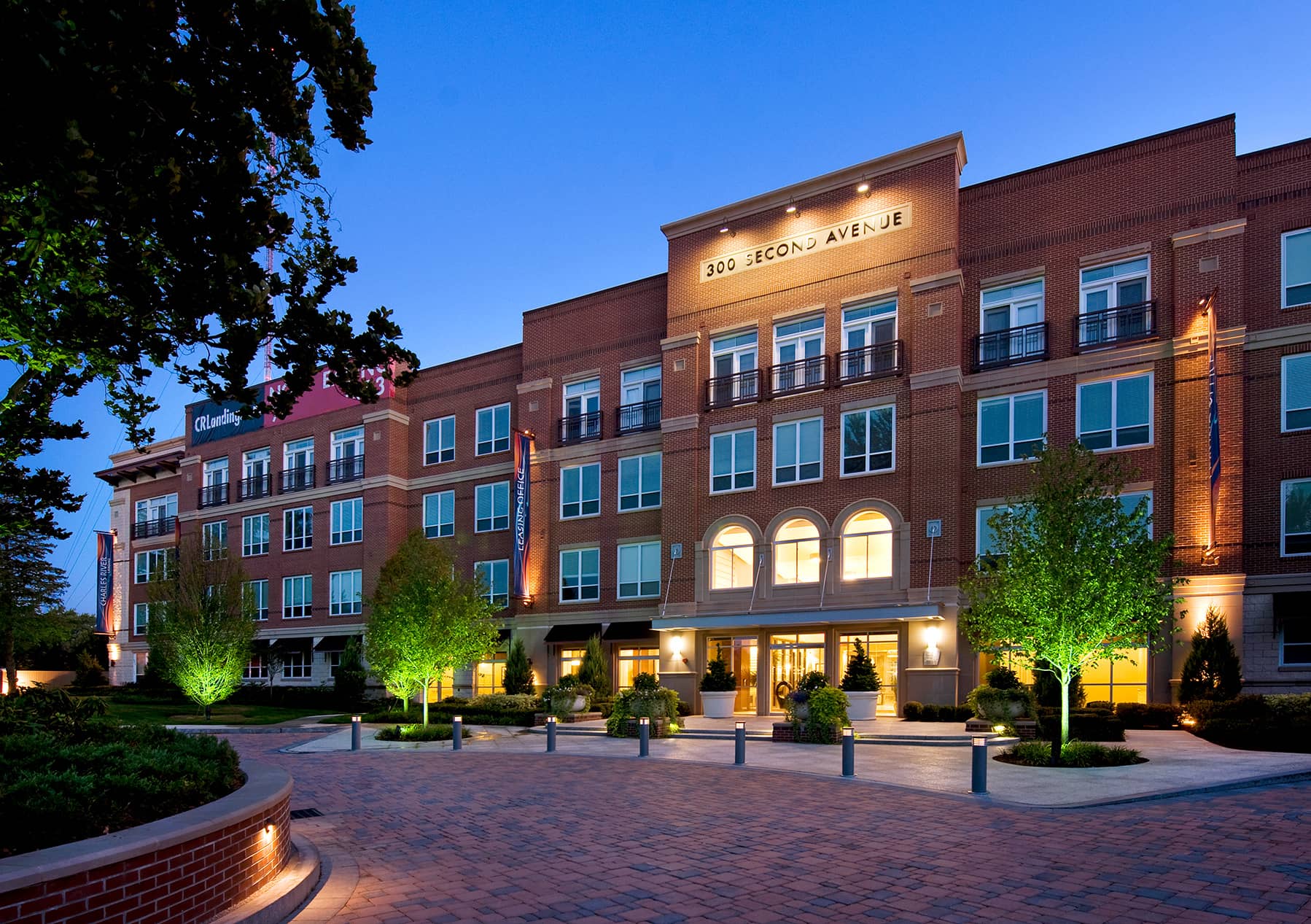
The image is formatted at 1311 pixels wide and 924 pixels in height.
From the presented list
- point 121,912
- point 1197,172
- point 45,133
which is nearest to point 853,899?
point 121,912

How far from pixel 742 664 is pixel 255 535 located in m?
28.4

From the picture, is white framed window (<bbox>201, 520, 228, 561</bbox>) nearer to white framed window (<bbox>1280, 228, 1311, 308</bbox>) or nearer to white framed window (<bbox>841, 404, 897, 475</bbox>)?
white framed window (<bbox>841, 404, 897, 475</bbox>)

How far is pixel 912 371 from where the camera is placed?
28578mm

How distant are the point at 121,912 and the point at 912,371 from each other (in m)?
26.0

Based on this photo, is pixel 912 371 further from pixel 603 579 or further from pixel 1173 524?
pixel 603 579

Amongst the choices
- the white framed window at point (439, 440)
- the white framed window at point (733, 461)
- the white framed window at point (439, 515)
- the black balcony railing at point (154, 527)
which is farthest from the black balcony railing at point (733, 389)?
the black balcony railing at point (154, 527)

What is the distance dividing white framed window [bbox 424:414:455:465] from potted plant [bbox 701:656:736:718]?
17248 millimetres

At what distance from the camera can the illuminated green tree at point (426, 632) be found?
25.7 m

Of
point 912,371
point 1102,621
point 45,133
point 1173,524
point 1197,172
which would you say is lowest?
point 1102,621

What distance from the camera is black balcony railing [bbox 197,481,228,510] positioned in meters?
49.1

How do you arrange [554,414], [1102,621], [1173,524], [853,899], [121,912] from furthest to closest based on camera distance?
1. [554,414]
2. [1173,524]
3. [1102,621]
4. [853,899]
5. [121,912]

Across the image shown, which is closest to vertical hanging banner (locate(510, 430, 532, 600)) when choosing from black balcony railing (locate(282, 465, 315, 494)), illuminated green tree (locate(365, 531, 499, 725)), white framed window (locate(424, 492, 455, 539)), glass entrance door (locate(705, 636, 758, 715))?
white framed window (locate(424, 492, 455, 539))

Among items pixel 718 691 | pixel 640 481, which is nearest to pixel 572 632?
pixel 640 481

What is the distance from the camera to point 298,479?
150 ft
